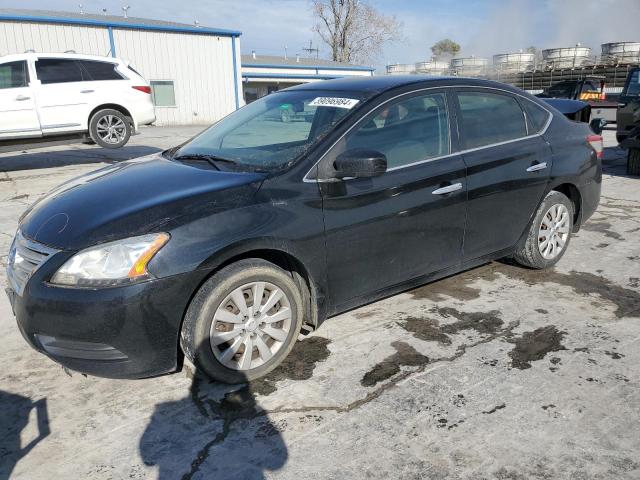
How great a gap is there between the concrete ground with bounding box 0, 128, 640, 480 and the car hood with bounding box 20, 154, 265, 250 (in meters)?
0.88

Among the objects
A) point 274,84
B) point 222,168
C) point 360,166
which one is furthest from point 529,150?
point 274,84

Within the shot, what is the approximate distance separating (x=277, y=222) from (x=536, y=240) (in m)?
2.45

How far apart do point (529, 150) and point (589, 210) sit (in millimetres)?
1135

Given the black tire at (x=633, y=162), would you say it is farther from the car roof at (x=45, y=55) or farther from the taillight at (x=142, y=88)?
the car roof at (x=45, y=55)

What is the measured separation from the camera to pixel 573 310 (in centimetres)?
376

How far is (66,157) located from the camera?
11719 mm

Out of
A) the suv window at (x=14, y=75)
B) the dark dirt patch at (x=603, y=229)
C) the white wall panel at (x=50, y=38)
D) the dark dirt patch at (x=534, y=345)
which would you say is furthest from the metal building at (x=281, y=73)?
the dark dirt patch at (x=534, y=345)

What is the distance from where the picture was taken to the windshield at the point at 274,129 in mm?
3240

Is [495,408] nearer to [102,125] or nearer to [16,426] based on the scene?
[16,426]

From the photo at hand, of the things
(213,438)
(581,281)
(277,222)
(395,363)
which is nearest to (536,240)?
(581,281)

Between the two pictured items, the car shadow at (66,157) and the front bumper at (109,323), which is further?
the car shadow at (66,157)

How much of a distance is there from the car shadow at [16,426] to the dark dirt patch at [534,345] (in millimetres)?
2505

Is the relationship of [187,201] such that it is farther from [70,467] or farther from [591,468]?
[591,468]

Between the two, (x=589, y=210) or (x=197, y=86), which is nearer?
(x=589, y=210)
